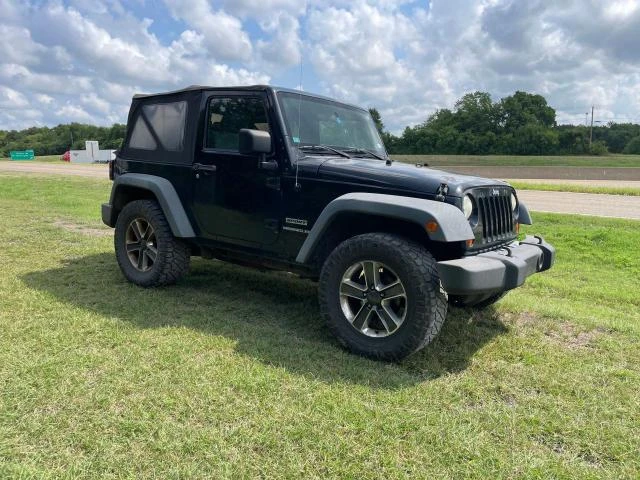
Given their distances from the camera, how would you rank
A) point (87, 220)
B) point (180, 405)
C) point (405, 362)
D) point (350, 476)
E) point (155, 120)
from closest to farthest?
point (350, 476), point (180, 405), point (405, 362), point (155, 120), point (87, 220)

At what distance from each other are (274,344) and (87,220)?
7725mm

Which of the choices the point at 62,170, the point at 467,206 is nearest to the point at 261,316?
the point at 467,206

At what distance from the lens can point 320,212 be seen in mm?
4059

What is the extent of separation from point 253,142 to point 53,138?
385 feet

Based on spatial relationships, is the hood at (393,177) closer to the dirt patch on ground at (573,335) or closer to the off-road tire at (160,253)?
the dirt patch on ground at (573,335)

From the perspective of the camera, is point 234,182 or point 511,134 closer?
point 234,182

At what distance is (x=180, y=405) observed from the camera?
2877mm

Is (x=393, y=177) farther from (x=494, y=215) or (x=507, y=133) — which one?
(x=507, y=133)

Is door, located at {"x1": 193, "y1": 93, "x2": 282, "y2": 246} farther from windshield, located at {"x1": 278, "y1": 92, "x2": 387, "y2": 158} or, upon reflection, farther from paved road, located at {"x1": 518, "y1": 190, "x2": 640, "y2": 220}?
paved road, located at {"x1": 518, "y1": 190, "x2": 640, "y2": 220}

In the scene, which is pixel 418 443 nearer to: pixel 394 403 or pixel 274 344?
pixel 394 403

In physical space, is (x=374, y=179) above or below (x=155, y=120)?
below

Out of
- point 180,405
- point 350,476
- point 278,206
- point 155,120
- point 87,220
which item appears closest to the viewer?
point 350,476

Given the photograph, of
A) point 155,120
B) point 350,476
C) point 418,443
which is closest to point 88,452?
point 350,476

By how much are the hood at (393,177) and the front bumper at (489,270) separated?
515 mm
